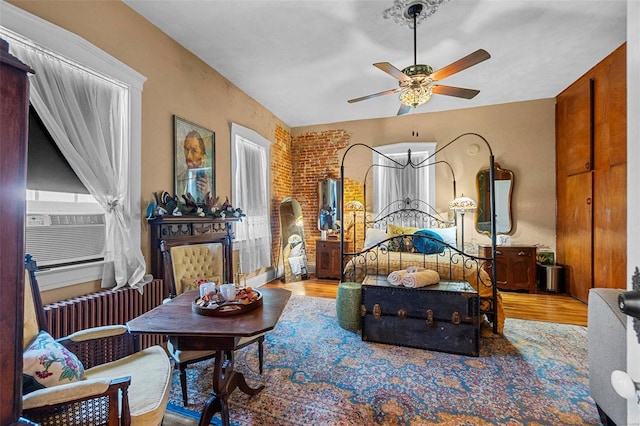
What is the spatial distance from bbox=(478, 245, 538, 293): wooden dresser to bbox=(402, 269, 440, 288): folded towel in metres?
2.41

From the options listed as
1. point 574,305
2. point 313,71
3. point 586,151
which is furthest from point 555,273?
point 313,71

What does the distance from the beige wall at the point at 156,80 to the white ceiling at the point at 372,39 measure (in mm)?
190

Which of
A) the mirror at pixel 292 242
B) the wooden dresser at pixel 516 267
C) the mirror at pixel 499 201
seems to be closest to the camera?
the wooden dresser at pixel 516 267

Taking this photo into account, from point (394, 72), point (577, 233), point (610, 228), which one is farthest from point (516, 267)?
point (394, 72)

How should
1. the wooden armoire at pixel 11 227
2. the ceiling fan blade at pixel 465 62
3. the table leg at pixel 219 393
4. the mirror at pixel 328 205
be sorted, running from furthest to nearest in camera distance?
the mirror at pixel 328 205 → the ceiling fan blade at pixel 465 62 → the table leg at pixel 219 393 → the wooden armoire at pixel 11 227

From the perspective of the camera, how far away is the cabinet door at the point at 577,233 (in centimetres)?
390

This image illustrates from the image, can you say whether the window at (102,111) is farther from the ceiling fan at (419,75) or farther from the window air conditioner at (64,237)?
the ceiling fan at (419,75)

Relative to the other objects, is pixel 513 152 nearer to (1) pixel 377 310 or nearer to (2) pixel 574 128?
(2) pixel 574 128

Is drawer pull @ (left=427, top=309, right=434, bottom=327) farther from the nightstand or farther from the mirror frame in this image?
the mirror frame

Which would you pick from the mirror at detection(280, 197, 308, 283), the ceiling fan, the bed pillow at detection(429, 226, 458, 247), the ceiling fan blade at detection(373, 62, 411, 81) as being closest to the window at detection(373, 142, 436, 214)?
the bed pillow at detection(429, 226, 458, 247)

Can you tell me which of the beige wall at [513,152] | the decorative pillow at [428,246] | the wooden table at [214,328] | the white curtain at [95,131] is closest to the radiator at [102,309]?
the white curtain at [95,131]

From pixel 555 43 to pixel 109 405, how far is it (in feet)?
17.0

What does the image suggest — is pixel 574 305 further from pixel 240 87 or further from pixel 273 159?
pixel 240 87

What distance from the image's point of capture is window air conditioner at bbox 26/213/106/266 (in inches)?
75.6
